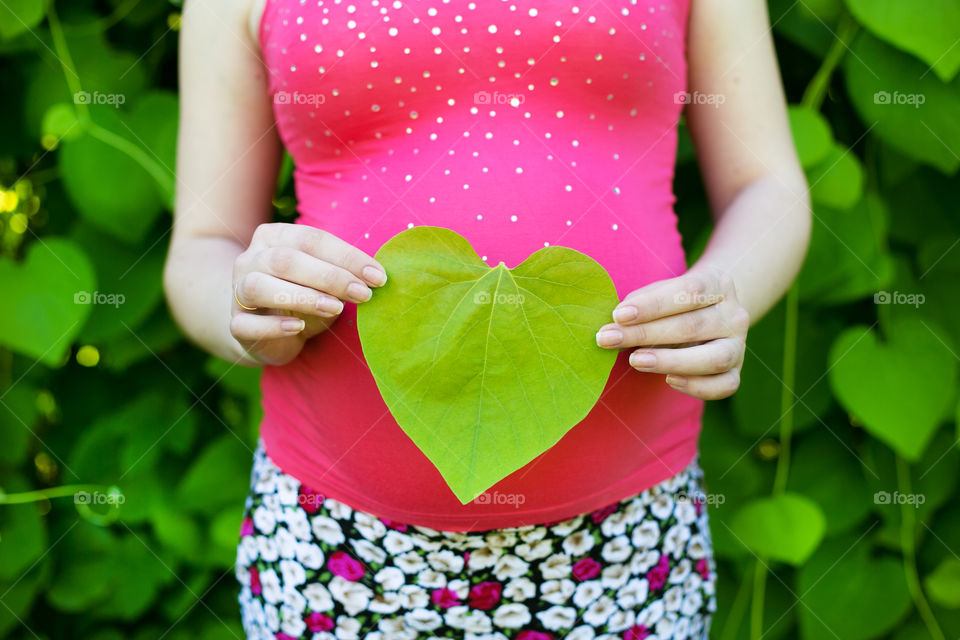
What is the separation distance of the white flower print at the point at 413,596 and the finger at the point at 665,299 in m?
0.22

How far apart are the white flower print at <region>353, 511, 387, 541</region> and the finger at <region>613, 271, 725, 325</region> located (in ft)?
0.68

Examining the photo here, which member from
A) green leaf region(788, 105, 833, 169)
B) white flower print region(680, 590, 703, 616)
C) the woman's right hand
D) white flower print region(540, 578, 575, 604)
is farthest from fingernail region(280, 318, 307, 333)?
green leaf region(788, 105, 833, 169)

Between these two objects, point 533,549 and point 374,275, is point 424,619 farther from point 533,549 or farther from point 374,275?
point 374,275

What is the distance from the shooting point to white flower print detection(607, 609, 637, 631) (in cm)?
51

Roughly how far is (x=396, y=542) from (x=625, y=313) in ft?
0.70

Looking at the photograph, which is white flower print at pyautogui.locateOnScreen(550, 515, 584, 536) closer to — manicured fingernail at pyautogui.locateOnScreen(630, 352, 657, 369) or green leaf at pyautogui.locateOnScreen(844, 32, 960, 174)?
manicured fingernail at pyautogui.locateOnScreen(630, 352, 657, 369)

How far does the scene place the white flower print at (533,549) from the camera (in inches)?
19.1

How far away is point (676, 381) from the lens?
0.44m

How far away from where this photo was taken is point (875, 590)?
2.73ft

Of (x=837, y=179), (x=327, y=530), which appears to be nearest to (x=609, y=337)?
(x=327, y=530)

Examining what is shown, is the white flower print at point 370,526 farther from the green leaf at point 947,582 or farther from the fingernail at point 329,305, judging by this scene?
the green leaf at point 947,582

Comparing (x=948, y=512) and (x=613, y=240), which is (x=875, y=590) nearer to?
(x=948, y=512)

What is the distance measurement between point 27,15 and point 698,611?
84cm

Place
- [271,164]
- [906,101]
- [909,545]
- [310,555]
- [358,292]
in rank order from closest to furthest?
[358,292], [310,555], [271,164], [906,101], [909,545]
